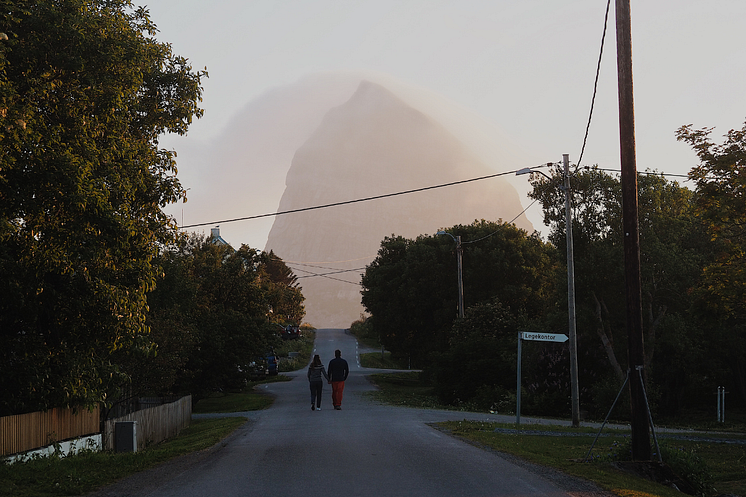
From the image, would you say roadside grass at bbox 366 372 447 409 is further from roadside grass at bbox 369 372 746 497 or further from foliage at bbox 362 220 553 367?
roadside grass at bbox 369 372 746 497

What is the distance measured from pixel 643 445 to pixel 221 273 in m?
33.5

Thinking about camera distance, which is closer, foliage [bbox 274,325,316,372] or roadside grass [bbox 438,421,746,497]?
roadside grass [bbox 438,421,746,497]

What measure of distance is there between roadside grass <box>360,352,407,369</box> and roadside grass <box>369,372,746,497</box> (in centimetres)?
5147

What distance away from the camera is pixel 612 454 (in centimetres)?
1366

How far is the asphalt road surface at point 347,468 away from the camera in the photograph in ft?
32.6

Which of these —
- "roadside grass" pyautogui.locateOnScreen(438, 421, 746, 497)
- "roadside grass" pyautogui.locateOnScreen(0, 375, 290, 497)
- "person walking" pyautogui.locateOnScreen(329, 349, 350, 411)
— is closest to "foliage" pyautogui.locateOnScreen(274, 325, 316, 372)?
"person walking" pyautogui.locateOnScreen(329, 349, 350, 411)

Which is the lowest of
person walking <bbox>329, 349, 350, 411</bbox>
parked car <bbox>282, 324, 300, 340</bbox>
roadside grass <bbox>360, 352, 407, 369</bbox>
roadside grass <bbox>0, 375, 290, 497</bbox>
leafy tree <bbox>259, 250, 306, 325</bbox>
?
roadside grass <bbox>360, 352, 407, 369</bbox>

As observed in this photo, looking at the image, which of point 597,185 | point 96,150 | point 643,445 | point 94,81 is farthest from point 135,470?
point 597,185

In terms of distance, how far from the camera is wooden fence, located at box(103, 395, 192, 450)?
18312 mm

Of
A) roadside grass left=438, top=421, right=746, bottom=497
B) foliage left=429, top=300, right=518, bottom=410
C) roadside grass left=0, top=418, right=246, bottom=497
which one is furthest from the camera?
foliage left=429, top=300, right=518, bottom=410

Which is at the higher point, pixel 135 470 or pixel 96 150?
pixel 96 150

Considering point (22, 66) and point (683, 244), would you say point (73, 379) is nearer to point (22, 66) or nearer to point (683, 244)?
point (22, 66)

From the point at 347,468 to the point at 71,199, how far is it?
5.86 metres

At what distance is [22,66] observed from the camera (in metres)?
13.3
